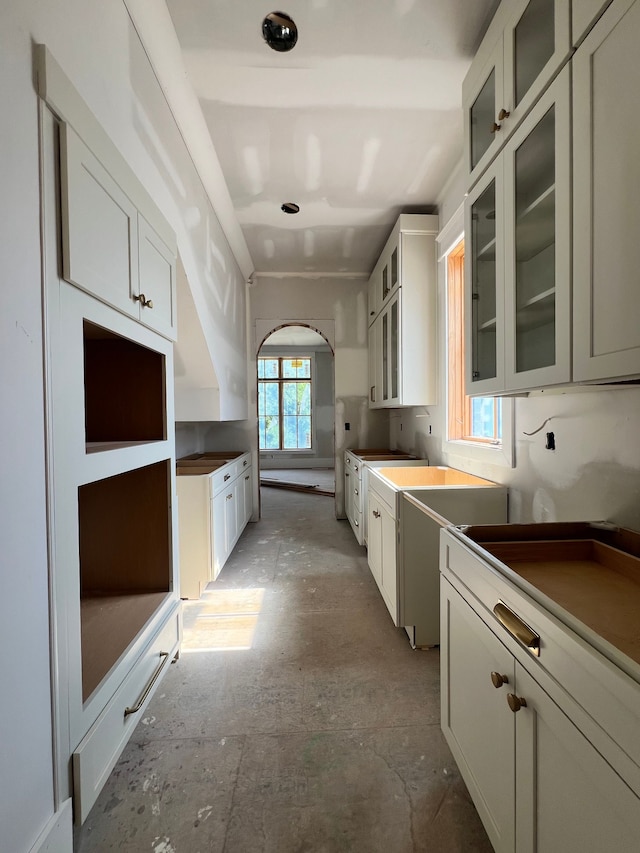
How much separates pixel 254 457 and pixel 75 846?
3.78 meters

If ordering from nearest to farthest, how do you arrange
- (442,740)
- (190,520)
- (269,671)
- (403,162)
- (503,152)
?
(503,152)
(442,740)
(269,671)
(403,162)
(190,520)

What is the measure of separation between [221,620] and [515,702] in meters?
2.03

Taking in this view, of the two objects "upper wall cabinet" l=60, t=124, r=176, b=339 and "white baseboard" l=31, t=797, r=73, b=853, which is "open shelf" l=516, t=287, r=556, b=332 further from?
"white baseboard" l=31, t=797, r=73, b=853

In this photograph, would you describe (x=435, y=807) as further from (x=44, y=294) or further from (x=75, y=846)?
(x=44, y=294)

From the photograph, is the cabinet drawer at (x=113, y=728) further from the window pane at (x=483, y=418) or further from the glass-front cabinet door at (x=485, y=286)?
the window pane at (x=483, y=418)

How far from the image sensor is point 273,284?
4.86 metres

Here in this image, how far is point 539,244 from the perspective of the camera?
129 cm

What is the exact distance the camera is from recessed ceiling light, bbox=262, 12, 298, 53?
1646mm

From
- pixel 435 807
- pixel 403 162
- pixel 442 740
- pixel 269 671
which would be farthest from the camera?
pixel 403 162

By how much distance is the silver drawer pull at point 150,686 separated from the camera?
4.24 feet

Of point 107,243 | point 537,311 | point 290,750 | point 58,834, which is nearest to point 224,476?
point 290,750

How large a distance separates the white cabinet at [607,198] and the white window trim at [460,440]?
1.01m

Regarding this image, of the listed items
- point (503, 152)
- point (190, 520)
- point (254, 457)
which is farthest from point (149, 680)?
point (254, 457)

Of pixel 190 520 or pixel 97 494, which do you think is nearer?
→ pixel 97 494
